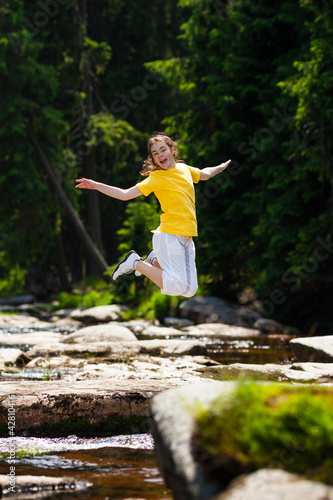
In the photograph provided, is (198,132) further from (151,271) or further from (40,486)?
(40,486)

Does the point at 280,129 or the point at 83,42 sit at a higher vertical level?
the point at 83,42

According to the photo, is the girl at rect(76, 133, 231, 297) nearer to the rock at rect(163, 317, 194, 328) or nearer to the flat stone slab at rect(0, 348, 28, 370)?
the flat stone slab at rect(0, 348, 28, 370)

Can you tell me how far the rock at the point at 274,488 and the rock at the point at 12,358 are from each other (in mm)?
6094

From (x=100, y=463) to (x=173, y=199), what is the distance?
2677 mm

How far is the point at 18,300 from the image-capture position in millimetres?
27719

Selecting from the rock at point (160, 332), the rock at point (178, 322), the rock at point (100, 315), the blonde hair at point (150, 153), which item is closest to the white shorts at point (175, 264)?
the blonde hair at point (150, 153)

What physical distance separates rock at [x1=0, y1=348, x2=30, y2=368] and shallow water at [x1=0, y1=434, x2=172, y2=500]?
335 centimetres

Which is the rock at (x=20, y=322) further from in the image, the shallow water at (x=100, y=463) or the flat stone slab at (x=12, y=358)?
the shallow water at (x=100, y=463)

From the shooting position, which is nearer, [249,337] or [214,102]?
[249,337]

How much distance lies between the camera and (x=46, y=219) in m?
24.5

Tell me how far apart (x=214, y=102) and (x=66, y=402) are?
44.9 ft

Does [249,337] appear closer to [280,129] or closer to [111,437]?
[280,129]

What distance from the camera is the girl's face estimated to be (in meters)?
6.02

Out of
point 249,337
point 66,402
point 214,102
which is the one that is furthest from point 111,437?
point 214,102
